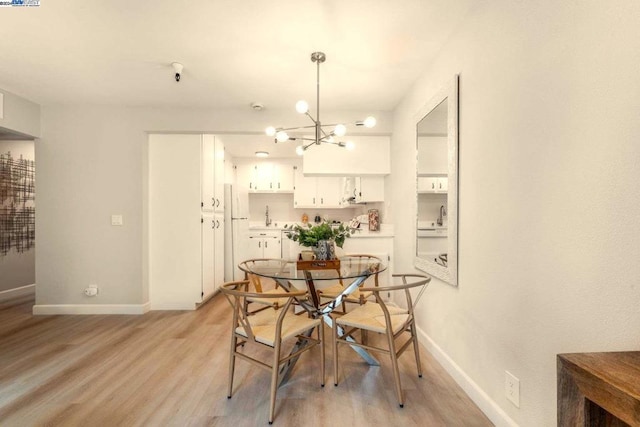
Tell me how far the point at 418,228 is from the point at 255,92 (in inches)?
79.5

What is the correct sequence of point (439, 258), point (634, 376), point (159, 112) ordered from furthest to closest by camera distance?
point (159, 112) → point (439, 258) → point (634, 376)

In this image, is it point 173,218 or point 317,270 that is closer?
point 317,270

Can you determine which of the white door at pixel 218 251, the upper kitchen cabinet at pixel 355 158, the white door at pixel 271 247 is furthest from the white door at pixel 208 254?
the upper kitchen cabinet at pixel 355 158

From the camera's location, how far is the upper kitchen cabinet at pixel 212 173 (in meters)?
3.75

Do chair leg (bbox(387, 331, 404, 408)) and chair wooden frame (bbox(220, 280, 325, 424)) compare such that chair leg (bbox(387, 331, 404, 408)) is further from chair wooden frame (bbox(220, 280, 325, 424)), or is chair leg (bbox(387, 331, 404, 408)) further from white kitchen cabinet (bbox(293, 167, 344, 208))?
white kitchen cabinet (bbox(293, 167, 344, 208))

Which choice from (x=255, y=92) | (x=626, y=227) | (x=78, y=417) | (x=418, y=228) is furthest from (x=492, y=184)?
(x=78, y=417)

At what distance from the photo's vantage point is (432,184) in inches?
96.4

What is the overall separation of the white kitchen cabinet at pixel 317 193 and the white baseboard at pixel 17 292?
406 centimetres

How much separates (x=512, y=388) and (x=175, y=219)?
347 centimetres

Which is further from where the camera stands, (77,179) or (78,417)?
(77,179)

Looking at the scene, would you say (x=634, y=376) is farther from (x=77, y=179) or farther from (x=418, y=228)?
(x=77, y=179)

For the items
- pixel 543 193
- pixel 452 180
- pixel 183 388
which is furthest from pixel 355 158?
pixel 183 388

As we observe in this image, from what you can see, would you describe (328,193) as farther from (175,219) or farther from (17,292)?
(17,292)

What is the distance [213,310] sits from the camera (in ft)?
11.9
